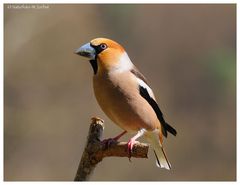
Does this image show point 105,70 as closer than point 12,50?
Yes

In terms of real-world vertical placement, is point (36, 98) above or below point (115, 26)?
below

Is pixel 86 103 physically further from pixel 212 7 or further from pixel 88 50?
pixel 88 50

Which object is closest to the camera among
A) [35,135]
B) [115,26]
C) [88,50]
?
[88,50]

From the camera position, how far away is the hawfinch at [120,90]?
12.3 ft

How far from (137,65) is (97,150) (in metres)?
3.86

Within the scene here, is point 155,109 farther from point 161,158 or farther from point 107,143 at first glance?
point 107,143

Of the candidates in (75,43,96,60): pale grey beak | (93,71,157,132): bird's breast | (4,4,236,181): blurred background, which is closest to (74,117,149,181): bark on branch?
(93,71,157,132): bird's breast

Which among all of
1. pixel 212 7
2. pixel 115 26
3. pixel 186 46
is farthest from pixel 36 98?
pixel 212 7

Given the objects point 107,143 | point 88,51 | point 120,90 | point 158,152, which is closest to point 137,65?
point 158,152

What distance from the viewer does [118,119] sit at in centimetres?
377

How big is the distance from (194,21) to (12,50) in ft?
7.12

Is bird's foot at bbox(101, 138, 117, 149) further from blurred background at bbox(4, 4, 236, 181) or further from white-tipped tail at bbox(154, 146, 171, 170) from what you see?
blurred background at bbox(4, 4, 236, 181)

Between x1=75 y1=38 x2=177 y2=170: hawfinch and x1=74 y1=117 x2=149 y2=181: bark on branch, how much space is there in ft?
0.29

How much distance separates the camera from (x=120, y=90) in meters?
3.80
